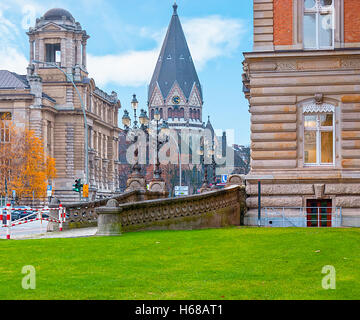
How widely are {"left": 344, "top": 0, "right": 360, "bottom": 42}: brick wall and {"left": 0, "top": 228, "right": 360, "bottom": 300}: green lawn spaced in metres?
9.96

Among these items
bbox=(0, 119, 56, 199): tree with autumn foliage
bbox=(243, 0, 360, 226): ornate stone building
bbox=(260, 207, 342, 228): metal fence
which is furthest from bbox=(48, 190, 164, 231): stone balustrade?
bbox=(0, 119, 56, 199): tree with autumn foliage

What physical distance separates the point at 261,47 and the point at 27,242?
12197 mm

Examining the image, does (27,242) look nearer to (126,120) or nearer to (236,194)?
(236,194)

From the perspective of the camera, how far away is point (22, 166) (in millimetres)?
81312

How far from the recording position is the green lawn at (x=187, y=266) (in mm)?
11133

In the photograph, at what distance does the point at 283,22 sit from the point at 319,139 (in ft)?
15.6

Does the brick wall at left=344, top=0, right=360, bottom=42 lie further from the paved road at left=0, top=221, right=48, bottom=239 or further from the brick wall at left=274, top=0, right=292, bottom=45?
the paved road at left=0, top=221, right=48, bottom=239

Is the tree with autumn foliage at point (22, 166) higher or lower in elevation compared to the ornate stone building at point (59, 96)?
lower

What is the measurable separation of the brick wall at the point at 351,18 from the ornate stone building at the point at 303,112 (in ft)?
0.12

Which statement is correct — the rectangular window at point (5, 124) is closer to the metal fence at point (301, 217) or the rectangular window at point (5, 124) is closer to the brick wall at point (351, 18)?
the metal fence at point (301, 217)

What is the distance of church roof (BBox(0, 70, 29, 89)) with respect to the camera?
98956mm
